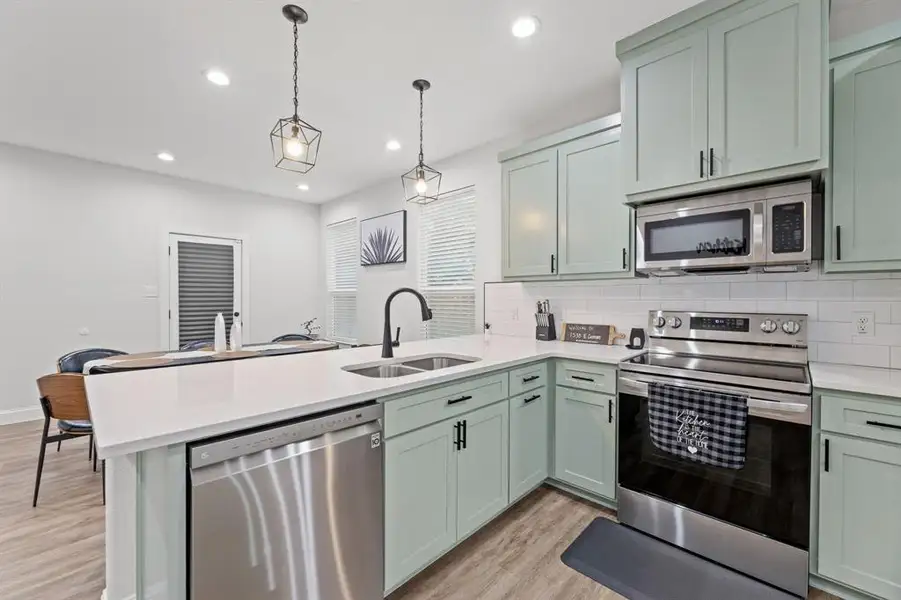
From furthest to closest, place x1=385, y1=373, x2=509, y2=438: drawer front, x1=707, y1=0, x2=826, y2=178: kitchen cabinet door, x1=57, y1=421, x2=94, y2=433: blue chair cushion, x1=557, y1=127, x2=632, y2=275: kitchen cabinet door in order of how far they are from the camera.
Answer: x1=57, y1=421, x2=94, y2=433: blue chair cushion
x1=557, y1=127, x2=632, y2=275: kitchen cabinet door
x1=707, y1=0, x2=826, y2=178: kitchen cabinet door
x1=385, y1=373, x2=509, y2=438: drawer front

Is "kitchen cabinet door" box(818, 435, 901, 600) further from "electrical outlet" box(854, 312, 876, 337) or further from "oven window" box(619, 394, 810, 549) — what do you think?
"electrical outlet" box(854, 312, 876, 337)

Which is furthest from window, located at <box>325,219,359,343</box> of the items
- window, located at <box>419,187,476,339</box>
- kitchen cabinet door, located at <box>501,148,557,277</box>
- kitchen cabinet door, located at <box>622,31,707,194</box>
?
kitchen cabinet door, located at <box>622,31,707,194</box>

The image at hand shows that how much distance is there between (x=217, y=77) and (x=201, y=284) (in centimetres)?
333

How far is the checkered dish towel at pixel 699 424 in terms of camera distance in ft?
5.76

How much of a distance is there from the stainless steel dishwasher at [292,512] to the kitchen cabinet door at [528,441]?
941 millimetres

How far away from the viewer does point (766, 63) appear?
1.85 meters

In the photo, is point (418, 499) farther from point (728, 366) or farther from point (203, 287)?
point (203, 287)

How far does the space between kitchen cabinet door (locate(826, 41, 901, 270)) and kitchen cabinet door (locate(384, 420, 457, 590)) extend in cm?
203

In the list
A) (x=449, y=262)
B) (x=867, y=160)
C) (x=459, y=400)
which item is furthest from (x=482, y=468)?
(x=449, y=262)

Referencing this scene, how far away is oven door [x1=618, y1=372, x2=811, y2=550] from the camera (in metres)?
1.66

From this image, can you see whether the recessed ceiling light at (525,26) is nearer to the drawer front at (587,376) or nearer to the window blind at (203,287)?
the drawer front at (587,376)

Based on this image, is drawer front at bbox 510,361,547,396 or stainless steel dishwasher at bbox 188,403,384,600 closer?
stainless steel dishwasher at bbox 188,403,384,600

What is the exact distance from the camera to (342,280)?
591cm

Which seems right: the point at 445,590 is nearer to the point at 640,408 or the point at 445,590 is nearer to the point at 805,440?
the point at 640,408
